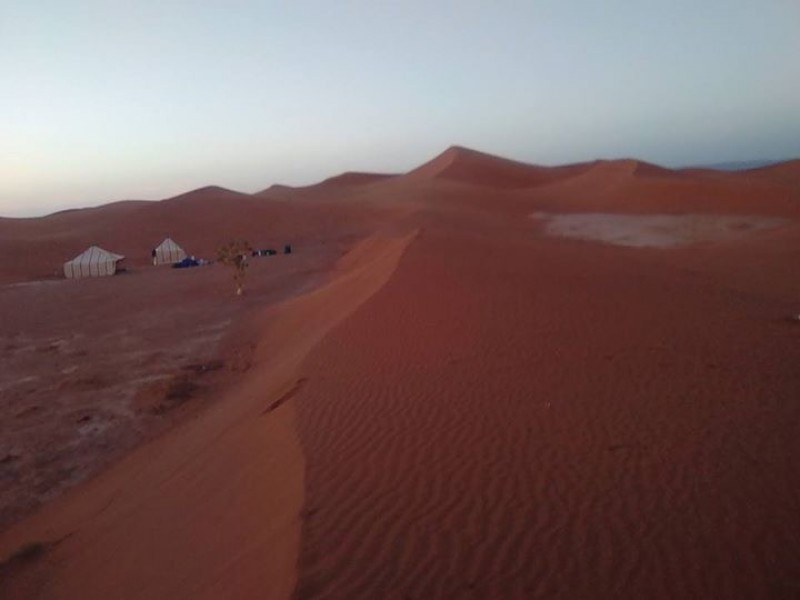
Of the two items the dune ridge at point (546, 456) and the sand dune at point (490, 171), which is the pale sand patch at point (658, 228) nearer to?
the dune ridge at point (546, 456)

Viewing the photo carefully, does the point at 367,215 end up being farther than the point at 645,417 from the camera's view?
Yes

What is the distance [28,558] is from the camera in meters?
6.54

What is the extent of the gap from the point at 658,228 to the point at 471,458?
105 feet

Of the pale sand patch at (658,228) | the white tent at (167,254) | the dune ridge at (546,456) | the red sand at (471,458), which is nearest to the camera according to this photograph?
the dune ridge at (546,456)

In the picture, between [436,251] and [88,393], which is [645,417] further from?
[436,251]

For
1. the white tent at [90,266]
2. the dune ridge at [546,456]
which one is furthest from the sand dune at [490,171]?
the dune ridge at [546,456]

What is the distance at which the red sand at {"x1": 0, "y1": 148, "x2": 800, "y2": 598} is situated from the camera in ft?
14.5

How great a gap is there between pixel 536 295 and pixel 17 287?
2420 cm

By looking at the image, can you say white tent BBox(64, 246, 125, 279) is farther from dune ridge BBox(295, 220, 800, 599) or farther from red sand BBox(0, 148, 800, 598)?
dune ridge BBox(295, 220, 800, 599)

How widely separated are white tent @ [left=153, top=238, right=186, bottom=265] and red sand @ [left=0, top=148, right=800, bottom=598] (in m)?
21.5

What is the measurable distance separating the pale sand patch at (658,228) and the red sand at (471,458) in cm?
1502

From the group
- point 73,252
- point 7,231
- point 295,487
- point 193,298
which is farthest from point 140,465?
point 7,231

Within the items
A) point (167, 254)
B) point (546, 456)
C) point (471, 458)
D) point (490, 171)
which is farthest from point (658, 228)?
point (490, 171)

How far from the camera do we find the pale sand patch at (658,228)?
30312 millimetres
